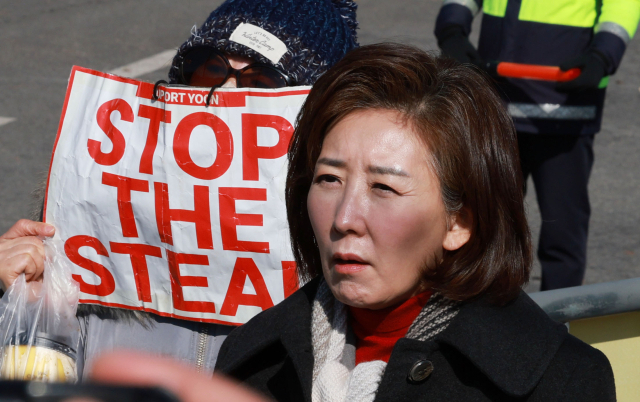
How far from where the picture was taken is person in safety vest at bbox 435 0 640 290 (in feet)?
12.0

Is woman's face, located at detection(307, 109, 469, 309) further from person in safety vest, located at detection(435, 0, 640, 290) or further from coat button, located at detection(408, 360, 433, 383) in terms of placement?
person in safety vest, located at detection(435, 0, 640, 290)

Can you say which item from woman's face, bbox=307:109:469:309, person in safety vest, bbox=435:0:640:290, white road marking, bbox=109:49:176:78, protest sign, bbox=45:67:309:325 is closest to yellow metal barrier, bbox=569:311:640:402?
woman's face, bbox=307:109:469:309

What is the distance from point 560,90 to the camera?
3693mm

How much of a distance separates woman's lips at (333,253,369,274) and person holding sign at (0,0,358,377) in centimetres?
56

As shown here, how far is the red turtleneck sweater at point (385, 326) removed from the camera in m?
1.65

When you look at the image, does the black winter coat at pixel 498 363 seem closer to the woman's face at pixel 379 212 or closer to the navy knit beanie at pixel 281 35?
the woman's face at pixel 379 212

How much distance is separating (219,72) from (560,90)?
2.06 m

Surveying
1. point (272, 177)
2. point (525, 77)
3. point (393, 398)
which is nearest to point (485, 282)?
point (393, 398)

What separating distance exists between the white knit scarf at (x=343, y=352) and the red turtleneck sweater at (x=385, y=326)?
0.03 meters

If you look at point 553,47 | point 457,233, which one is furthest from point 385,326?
point 553,47

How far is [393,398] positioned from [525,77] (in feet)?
8.62

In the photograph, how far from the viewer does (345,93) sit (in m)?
1.67

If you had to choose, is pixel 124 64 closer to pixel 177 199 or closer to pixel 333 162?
pixel 177 199

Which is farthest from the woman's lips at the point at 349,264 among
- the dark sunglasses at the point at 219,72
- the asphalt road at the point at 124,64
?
the asphalt road at the point at 124,64
